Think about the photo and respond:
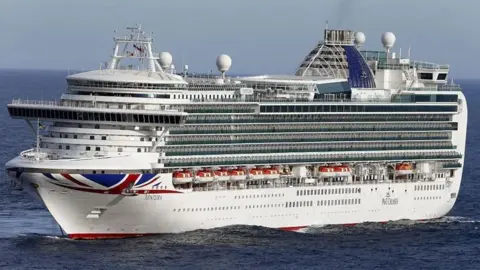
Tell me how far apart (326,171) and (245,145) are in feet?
19.8

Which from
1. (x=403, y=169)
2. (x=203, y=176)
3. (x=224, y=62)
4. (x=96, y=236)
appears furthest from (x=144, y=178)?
(x=403, y=169)

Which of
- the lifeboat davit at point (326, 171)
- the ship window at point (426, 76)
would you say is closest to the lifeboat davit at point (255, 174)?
the lifeboat davit at point (326, 171)

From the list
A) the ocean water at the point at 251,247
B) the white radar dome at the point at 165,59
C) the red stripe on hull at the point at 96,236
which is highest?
the white radar dome at the point at 165,59

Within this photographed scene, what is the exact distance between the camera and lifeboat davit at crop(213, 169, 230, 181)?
6662 cm

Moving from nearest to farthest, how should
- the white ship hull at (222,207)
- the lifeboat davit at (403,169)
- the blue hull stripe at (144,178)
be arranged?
the blue hull stripe at (144,178) → the white ship hull at (222,207) → the lifeboat davit at (403,169)

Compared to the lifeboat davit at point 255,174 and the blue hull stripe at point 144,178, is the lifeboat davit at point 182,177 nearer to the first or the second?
the blue hull stripe at point 144,178

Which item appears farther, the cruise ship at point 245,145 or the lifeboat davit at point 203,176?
the lifeboat davit at point 203,176

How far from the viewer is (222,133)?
219 ft

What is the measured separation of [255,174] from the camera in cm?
6825

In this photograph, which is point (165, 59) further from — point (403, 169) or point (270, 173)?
point (403, 169)

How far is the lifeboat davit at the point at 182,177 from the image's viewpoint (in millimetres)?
64925

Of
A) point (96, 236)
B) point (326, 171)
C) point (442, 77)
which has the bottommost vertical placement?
point (96, 236)

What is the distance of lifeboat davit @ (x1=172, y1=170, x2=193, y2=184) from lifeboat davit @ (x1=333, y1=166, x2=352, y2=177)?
10.6m

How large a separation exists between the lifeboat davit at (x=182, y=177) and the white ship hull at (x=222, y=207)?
61 centimetres
